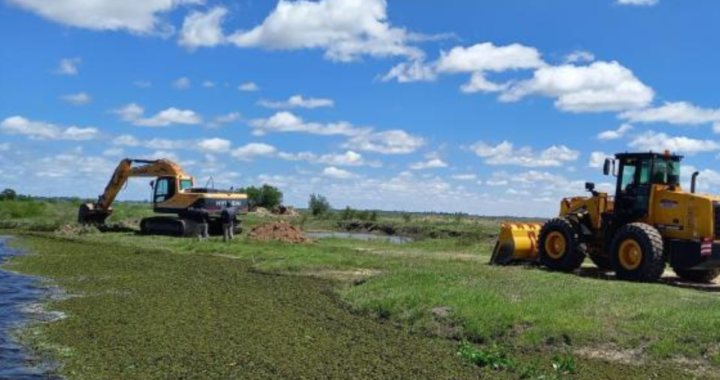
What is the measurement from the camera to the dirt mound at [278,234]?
121 feet

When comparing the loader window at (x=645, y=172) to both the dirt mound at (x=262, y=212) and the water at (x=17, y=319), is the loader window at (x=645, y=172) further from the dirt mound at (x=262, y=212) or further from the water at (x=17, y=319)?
the dirt mound at (x=262, y=212)

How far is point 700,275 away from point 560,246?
156 inches

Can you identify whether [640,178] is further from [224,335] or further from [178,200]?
[178,200]

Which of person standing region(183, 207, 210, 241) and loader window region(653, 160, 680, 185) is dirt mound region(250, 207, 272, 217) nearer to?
person standing region(183, 207, 210, 241)

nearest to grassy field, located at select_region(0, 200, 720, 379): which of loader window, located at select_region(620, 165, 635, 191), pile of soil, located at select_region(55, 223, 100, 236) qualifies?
loader window, located at select_region(620, 165, 635, 191)

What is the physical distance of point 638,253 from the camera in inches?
818

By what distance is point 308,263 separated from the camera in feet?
81.9

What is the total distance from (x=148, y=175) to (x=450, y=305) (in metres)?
30.1

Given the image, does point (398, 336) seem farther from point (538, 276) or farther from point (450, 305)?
point (538, 276)

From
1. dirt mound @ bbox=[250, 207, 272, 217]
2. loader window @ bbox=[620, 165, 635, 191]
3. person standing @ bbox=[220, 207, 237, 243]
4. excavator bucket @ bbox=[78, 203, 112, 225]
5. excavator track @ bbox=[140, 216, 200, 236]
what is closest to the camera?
loader window @ bbox=[620, 165, 635, 191]

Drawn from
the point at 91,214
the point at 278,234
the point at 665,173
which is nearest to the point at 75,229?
the point at 91,214

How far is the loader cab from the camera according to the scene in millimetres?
21938

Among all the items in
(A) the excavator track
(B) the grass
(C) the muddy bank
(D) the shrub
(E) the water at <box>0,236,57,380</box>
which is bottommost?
(E) the water at <box>0,236,57,380</box>

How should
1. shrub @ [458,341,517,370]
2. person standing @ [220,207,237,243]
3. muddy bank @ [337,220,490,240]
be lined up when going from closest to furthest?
shrub @ [458,341,517,370], person standing @ [220,207,237,243], muddy bank @ [337,220,490,240]
